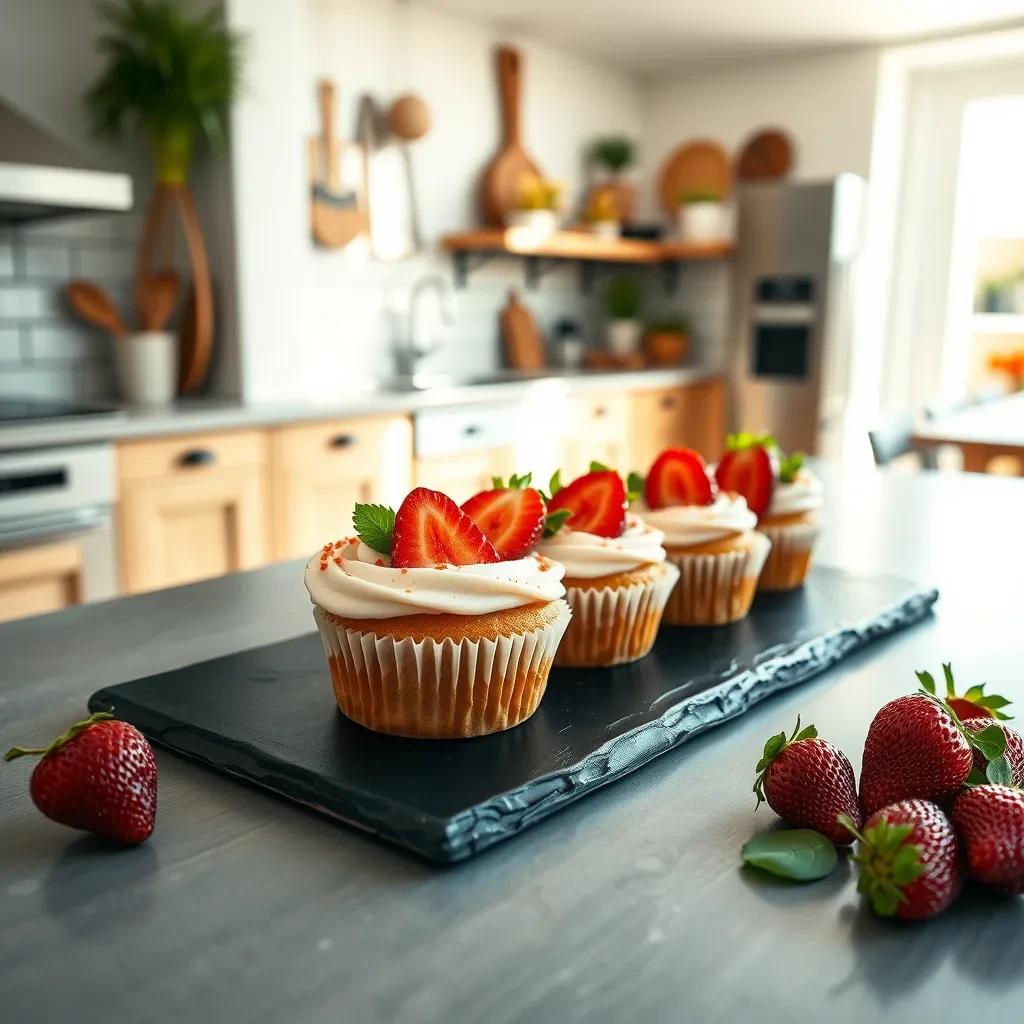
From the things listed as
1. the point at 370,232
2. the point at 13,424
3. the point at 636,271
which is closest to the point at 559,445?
the point at 370,232

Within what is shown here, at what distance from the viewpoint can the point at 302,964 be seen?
0.50m

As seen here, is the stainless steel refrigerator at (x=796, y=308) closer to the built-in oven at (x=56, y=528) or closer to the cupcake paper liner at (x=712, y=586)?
the built-in oven at (x=56, y=528)

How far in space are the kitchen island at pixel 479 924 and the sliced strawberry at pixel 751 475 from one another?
1.40ft

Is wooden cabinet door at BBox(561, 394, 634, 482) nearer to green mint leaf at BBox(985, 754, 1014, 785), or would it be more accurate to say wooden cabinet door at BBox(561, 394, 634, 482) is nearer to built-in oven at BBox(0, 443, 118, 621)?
built-in oven at BBox(0, 443, 118, 621)

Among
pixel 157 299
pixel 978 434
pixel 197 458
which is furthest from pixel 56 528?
pixel 978 434

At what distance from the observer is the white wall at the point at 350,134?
2930 mm

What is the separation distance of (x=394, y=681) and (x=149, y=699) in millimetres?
206

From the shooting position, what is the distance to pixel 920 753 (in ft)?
2.01

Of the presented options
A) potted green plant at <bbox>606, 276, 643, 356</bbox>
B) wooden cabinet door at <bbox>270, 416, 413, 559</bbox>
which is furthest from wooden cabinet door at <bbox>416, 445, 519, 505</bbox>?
potted green plant at <bbox>606, 276, 643, 356</bbox>

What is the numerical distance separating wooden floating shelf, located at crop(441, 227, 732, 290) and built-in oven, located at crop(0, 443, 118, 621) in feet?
6.05

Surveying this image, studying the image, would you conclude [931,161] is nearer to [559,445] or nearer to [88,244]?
[559,445]

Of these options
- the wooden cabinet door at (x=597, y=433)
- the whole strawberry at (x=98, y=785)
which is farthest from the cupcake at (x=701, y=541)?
the wooden cabinet door at (x=597, y=433)

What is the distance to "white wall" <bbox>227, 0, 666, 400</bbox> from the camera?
2.93 m

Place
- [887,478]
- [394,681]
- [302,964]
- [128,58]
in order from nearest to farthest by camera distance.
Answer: [302,964]
[394,681]
[887,478]
[128,58]
